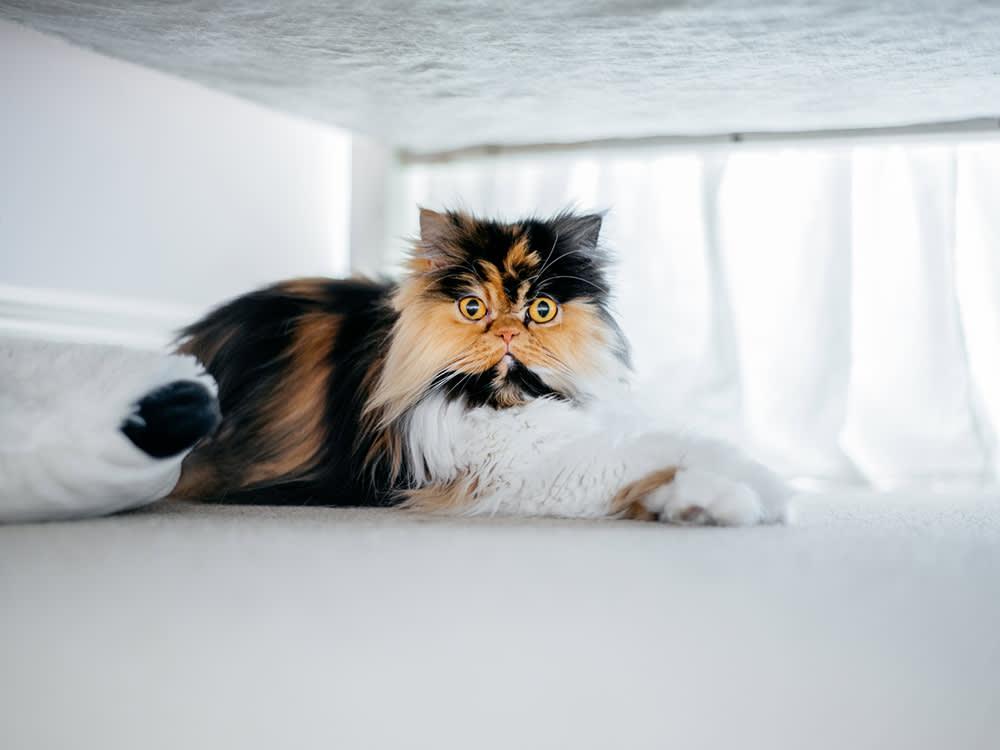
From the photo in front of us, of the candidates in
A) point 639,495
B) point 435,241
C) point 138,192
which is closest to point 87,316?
point 138,192

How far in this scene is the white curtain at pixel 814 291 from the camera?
8.05 feet

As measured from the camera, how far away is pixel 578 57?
192 cm

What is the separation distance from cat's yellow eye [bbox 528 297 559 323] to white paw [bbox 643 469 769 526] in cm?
32

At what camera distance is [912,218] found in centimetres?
254

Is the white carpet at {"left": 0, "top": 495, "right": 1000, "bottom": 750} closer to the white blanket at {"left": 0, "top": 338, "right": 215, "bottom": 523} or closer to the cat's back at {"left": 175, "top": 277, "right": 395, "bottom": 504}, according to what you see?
the white blanket at {"left": 0, "top": 338, "right": 215, "bottom": 523}

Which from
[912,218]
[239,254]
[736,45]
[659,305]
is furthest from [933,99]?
[239,254]

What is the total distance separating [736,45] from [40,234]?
1.51 m

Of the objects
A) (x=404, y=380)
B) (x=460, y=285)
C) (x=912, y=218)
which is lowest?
(x=404, y=380)

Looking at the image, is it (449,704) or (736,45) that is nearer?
(449,704)

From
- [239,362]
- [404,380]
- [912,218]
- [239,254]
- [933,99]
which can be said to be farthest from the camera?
[239,254]

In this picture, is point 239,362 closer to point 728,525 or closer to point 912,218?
point 728,525

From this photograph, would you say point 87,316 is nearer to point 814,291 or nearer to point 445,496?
point 445,496

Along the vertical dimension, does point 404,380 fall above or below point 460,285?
below

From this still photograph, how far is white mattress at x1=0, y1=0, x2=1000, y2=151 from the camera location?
164 centimetres
